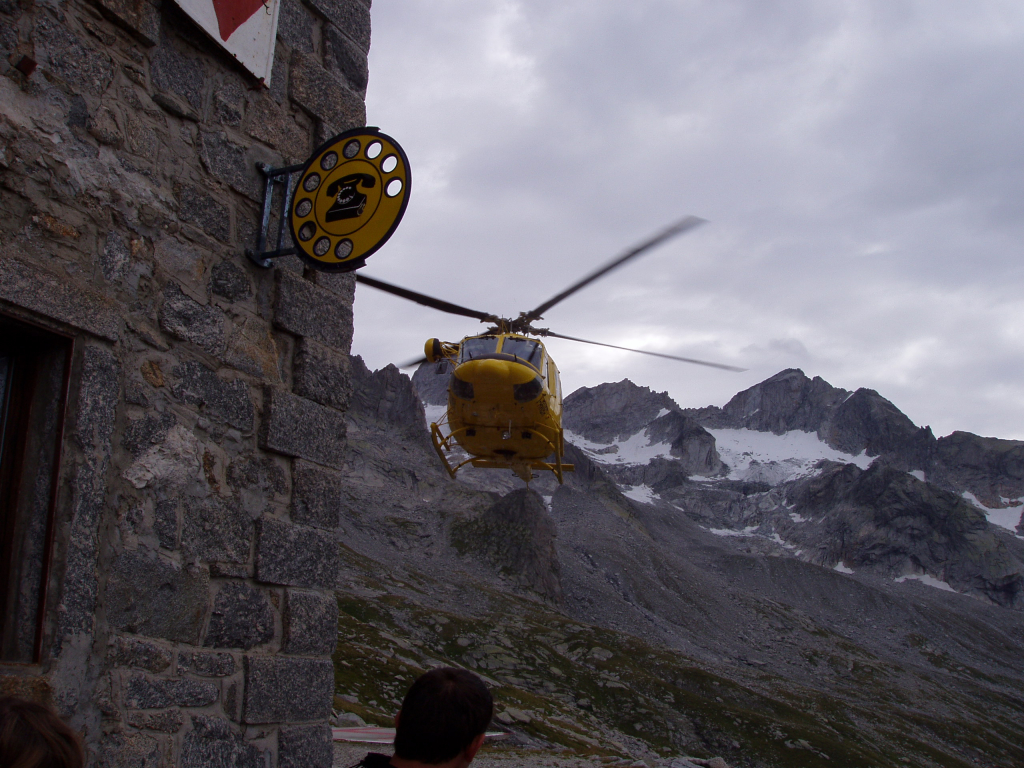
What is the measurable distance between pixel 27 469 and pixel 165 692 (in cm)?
134

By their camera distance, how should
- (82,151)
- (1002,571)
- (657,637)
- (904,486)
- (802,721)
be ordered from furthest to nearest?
(904,486), (1002,571), (657,637), (802,721), (82,151)

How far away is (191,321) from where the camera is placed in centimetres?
491

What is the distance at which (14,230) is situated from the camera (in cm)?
406

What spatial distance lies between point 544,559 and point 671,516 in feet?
261

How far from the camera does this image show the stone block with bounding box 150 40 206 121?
196 inches

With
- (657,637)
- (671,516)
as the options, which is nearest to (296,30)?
(657,637)

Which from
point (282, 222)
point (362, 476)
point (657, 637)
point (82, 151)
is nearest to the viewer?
point (82, 151)

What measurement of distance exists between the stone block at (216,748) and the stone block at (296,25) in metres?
4.53

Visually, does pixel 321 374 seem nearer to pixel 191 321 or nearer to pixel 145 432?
pixel 191 321

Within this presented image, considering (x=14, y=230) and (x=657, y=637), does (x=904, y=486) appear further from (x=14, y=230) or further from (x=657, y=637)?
(x=14, y=230)

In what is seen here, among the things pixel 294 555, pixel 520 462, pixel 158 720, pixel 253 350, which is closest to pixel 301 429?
pixel 253 350

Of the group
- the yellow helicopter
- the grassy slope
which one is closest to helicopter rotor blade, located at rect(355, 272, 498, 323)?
the yellow helicopter

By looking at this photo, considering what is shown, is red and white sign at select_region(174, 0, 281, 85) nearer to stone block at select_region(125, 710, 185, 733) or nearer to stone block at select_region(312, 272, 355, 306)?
stone block at select_region(312, 272, 355, 306)

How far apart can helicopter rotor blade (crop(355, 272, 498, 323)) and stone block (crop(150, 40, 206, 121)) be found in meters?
4.18
